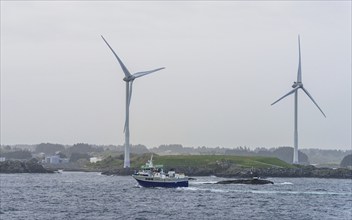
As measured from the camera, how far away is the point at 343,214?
89625 mm

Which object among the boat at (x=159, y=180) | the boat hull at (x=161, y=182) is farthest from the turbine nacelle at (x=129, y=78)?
the boat hull at (x=161, y=182)

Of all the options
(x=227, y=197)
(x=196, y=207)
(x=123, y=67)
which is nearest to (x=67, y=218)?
(x=196, y=207)

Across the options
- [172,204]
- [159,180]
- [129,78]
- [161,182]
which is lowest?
[172,204]

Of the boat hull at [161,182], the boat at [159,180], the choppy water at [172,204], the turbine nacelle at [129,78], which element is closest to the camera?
the choppy water at [172,204]

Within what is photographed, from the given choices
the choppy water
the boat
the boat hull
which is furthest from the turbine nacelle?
the choppy water

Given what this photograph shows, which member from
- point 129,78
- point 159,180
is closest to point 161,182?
point 159,180

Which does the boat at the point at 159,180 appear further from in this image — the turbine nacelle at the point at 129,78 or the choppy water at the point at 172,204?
the turbine nacelle at the point at 129,78

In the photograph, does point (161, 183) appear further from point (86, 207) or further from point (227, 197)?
point (86, 207)

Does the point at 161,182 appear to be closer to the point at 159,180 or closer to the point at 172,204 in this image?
the point at 159,180

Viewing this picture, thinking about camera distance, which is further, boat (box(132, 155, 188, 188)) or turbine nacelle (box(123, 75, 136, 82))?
turbine nacelle (box(123, 75, 136, 82))

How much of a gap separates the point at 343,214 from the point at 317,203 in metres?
17.8

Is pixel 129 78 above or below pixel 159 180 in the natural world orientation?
above

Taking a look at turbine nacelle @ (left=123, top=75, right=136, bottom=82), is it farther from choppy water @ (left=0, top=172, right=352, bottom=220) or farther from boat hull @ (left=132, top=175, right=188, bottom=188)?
choppy water @ (left=0, top=172, right=352, bottom=220)

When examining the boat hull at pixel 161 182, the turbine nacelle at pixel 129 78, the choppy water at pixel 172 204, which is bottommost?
the choppy water at pixel 172 204
